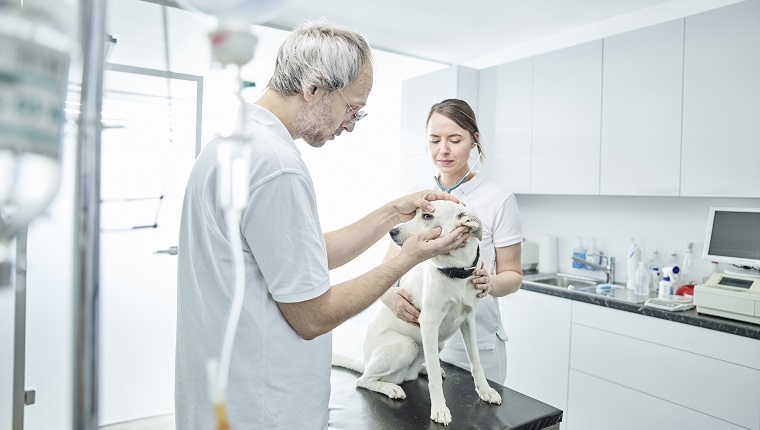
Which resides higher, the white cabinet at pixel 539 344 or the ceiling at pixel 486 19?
the ceiling at pixel 486 19

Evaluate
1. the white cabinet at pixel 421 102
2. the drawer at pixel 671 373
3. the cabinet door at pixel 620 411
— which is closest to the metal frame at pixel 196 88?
the white cabinet at pixel 421 102

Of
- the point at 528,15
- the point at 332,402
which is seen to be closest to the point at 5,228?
the point at 332,402

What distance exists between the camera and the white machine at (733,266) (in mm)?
2307

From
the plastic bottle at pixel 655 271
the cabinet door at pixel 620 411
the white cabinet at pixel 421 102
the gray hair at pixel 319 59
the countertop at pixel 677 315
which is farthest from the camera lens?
the white cabinet at pixel 421 102

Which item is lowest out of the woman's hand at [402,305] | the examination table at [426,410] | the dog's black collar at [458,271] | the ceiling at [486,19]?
the examination table at [426,410]

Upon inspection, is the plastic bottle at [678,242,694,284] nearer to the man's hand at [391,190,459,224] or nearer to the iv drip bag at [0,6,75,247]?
the man's hand at [391,190,459,224]

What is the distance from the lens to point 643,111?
2.94m

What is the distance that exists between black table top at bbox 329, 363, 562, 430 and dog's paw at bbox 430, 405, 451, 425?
1 cm

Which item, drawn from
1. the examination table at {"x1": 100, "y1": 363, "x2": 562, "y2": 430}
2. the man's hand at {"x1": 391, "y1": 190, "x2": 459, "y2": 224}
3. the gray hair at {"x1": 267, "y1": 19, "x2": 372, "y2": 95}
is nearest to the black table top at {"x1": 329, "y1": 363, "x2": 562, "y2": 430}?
→ the examination table at {"x1": 100, "y1": 363, "x2": 562, "y2": 430}

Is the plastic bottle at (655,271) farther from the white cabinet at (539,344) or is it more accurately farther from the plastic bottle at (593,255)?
the white cabinet at (539,344)

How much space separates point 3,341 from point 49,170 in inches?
80.1

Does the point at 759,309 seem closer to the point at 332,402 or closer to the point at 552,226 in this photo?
the point at 552,226

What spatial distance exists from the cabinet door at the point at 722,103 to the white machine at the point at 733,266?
15 centimetres

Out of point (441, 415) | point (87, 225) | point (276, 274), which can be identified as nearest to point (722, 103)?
point (441, 415)
